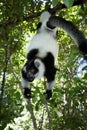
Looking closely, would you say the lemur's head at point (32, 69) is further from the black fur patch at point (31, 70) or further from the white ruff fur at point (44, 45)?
the white ruff fur at point (44, 45)

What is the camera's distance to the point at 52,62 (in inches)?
147

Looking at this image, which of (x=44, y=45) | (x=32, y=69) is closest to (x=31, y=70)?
(x=32, y=69)

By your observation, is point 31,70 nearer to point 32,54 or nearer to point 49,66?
point 32,54

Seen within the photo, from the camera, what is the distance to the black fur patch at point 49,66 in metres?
3.55

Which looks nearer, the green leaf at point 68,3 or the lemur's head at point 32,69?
the green leaf at point 68,3

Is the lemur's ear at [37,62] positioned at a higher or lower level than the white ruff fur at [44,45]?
lower

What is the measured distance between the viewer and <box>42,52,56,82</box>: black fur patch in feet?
11.7

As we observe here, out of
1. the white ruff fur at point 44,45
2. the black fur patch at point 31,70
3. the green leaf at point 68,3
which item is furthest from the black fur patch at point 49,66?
the green leaf at point 68,3

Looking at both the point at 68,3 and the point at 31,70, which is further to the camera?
the point at 31,70

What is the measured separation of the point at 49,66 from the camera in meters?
3.80

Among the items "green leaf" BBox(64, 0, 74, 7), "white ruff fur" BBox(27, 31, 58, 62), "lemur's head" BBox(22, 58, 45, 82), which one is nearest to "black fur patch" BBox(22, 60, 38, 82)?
"lemur's head" BBox(22, 58, 45, 82)

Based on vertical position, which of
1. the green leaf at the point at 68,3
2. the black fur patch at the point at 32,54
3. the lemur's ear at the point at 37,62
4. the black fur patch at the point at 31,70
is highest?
the black fur patch at the point at 32,54

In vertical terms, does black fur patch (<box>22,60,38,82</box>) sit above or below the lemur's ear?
below

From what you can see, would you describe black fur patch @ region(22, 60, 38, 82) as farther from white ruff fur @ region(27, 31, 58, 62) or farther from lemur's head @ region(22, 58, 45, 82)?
white ruff fur @ region(27, 31, 58, 62)
